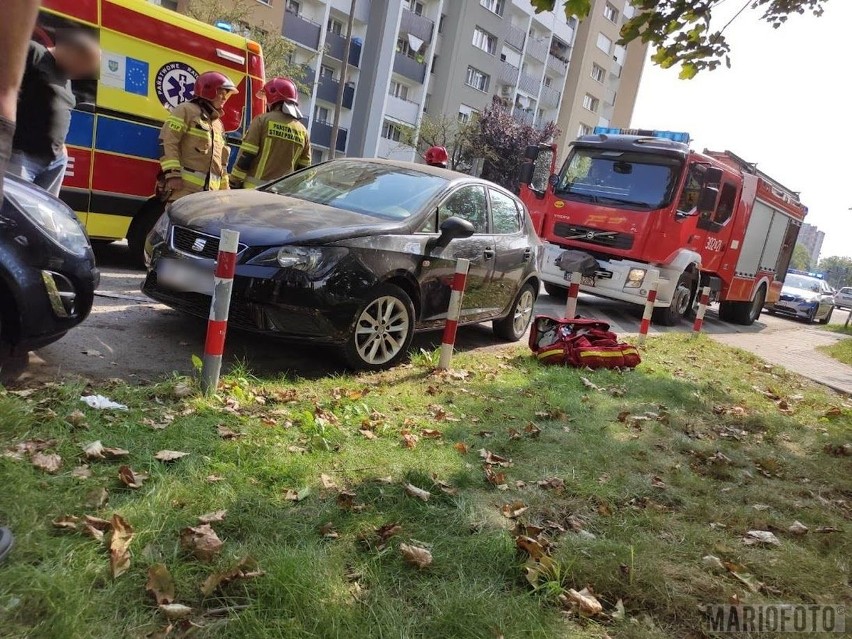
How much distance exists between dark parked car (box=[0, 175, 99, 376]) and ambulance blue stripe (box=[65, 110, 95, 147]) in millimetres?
3162

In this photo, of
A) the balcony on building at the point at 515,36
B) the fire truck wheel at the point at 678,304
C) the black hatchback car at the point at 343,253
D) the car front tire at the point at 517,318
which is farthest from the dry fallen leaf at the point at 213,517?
the balcony on building at the point at 515,36

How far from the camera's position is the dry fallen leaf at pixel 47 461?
8.91 ft

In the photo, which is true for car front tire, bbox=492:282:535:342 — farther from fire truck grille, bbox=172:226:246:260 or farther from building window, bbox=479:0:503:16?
building window, bbox=479:0:503:16

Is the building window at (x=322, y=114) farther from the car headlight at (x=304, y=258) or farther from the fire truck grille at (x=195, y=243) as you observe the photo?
the car headlight at (x=304, y=258)

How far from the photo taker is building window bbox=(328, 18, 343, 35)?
34869 mm

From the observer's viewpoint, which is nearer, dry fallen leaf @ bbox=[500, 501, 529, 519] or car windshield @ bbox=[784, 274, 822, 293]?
dry fallen leaf @ bbox=[500, 501, 529, 519]

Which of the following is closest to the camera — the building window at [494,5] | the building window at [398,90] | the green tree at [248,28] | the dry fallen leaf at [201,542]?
the dry fallen leaf at [201,542]

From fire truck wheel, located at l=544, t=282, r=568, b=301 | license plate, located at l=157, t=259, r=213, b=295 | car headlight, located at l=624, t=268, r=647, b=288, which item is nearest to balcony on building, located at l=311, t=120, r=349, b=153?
fire truck wheel, located at l=544, t=282, r=568, b=301

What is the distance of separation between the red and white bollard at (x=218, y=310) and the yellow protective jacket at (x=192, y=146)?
9.66ft

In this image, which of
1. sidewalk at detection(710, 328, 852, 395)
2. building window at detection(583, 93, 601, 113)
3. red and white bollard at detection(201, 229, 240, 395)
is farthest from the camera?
building window at detection(583, 93, 601, 113)

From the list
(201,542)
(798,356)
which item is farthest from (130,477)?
(798,356)

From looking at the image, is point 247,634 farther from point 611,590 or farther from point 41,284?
point 41,284

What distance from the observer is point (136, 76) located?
6.80 metres

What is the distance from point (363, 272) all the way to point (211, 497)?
2.40 metres
